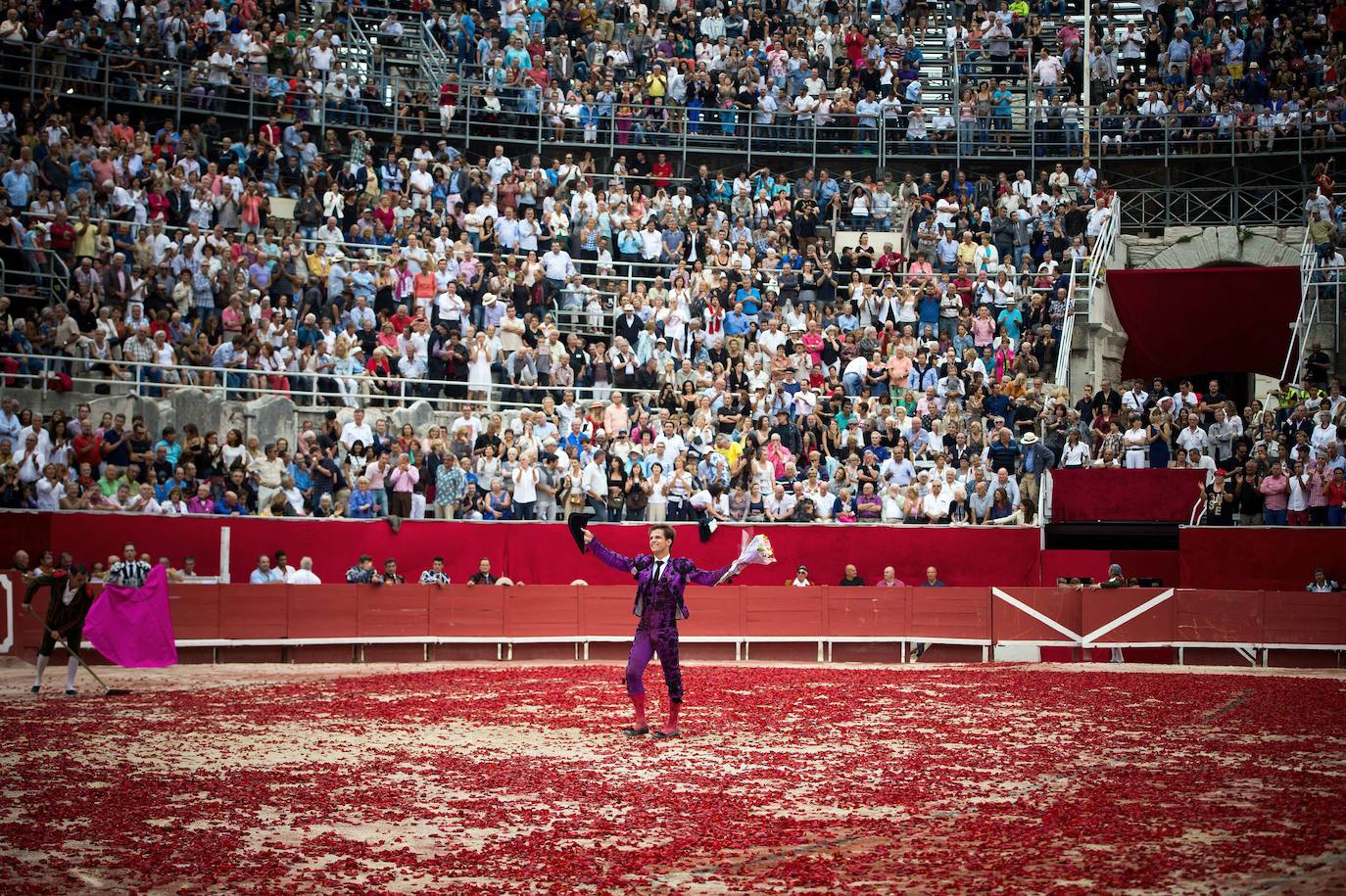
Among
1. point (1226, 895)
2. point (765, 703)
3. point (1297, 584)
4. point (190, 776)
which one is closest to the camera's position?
point (1226, 895)

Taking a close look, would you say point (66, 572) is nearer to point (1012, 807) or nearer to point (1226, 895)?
point (1012, 807)

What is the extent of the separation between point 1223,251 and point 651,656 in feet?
77.6

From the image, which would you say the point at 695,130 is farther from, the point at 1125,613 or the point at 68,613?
the point at 68,613

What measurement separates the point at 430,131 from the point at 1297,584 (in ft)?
65.5

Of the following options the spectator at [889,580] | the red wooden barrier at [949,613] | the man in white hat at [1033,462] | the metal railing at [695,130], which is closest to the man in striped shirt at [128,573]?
the spectator at [889,580]

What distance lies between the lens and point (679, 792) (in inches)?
429

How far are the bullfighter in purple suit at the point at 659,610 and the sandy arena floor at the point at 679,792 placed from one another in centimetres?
44

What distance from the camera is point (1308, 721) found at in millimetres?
14812

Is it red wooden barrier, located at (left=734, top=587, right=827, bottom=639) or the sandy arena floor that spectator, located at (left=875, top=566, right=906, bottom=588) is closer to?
red wooden barrier, located at (left=734, top=587, right=827, bottom=639)

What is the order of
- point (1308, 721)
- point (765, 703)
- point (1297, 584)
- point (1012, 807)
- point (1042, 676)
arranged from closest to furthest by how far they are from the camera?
point (1012, 807) < point (1308, 721) < point (765, 703) < point (1042, 676) < point (1297, 584)

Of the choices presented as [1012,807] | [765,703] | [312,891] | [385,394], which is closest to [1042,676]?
[765,703]

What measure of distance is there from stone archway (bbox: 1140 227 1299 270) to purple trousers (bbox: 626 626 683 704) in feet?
73.8

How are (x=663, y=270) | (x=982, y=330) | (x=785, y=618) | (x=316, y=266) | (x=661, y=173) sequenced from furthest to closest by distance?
1. (x=661, y=173)
2. (x=663, y=270)
3. (x=982, y=330)
4. (x=316, y=266)
5. (x=785, y=618)

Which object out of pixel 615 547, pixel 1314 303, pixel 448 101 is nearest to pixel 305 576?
pixel 615 547
